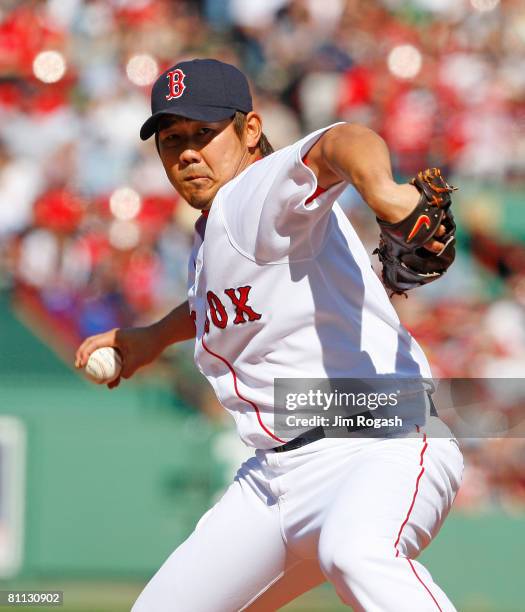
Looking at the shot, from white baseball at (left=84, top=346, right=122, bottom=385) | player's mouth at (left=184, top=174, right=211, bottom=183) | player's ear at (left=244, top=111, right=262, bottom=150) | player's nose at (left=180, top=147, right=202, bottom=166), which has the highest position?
player's ear at (left=244, top=111, right=262, bottom=150)

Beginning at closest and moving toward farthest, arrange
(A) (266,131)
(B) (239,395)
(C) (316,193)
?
(C) (316,193), (B) (239,395), (A) (266,131)

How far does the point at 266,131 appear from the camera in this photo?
706cm

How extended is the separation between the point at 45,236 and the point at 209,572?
433 cm

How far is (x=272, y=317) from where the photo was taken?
2.47m

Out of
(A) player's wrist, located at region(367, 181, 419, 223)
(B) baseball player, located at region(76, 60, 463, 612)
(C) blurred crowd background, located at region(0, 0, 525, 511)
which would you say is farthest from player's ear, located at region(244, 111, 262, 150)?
(C) blurred crowd background, located at region(0, 0, 525, 511)

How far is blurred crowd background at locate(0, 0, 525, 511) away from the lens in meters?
6.40

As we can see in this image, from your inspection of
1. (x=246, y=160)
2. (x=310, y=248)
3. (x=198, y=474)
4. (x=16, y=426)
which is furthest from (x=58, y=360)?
(x=310, y=248)

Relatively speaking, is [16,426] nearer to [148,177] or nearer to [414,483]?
[148,177]

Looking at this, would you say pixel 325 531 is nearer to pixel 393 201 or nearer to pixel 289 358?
pixel 289 358

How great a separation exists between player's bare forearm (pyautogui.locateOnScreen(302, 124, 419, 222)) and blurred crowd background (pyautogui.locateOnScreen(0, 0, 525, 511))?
401cm

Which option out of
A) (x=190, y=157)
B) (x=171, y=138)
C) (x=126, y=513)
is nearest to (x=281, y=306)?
(x=190, y=157)

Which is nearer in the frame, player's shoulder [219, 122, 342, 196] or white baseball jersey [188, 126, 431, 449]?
player's shoulder [219, 122, 342, 196]

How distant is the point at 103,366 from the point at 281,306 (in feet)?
2.44
